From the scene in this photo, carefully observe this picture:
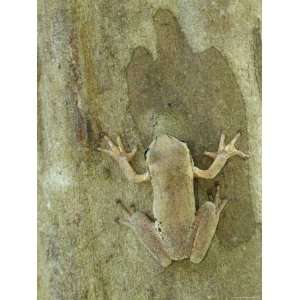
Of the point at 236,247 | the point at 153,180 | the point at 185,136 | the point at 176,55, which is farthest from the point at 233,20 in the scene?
the point at 236,247

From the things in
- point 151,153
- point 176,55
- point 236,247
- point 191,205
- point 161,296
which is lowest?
point 161,296

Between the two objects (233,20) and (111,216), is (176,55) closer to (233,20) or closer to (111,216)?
(233,20)

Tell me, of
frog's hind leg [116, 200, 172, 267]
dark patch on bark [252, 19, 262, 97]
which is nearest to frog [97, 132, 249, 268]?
frog's hind leg [116, 200, 172, 267]

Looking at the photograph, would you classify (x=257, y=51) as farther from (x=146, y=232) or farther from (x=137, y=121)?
(x=146, y=232)

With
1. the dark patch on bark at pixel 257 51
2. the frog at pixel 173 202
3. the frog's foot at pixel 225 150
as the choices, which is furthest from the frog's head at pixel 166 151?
the dark patch on bark at pixel 257 51

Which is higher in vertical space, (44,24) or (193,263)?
(44,24)

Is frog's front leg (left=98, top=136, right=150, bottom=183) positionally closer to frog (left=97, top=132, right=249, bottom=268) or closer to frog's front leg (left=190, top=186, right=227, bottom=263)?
frog (left=97, top=132, right=249, bottom=268)

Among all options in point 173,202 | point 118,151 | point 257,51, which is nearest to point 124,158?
point 118,151

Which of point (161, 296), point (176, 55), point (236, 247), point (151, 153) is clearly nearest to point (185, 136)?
point (151, 153)
